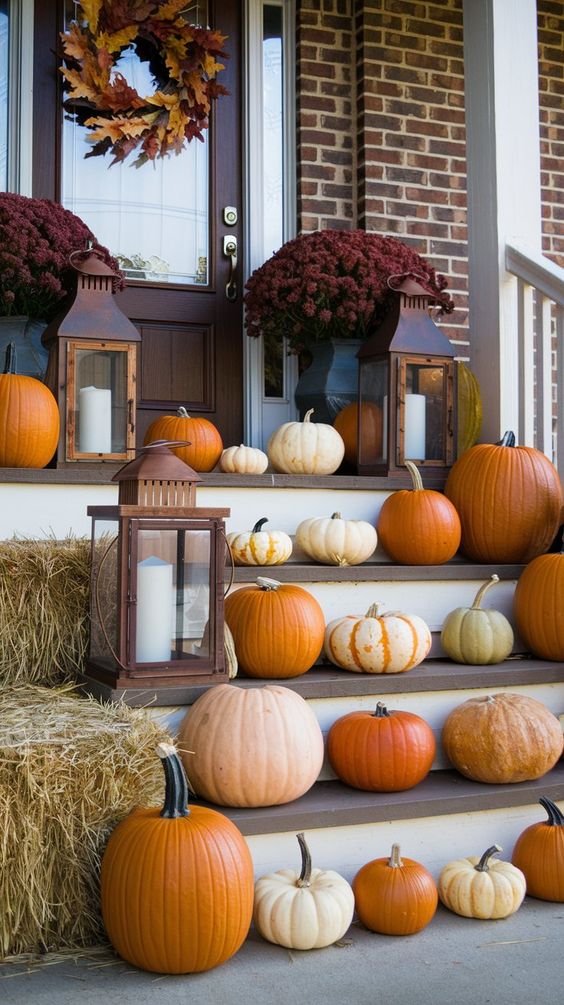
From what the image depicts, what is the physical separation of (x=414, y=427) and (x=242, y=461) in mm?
653

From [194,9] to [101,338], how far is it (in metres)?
2.04

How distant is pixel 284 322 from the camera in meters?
4.03

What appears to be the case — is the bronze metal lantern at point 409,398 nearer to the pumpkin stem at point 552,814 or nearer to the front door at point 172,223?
the front door at point 172,223

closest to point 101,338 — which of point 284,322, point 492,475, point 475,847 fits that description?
point 284,322

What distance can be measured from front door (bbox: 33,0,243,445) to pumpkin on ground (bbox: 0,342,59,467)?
126 centimetres

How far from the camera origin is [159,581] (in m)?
2.33

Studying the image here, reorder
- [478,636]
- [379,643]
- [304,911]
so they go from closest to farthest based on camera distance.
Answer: [304,911]
[379,643]
[478,636]

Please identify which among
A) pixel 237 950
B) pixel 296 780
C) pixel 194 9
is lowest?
pixel 237 950

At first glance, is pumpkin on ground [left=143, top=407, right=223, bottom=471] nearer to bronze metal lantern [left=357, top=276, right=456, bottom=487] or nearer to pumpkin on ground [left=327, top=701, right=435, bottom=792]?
bronze metal lantern [left=357, top=276, right=456, bottom=487]

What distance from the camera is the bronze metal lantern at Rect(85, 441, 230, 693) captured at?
90.4 inches

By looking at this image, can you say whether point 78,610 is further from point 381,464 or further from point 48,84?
point 48,84

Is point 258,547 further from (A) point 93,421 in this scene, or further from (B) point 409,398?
(B) point 409,398

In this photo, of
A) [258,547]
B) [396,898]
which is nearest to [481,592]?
[258,547]

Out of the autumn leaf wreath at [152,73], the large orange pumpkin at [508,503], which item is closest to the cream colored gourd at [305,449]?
the large orange pumpkin at [508,503]
